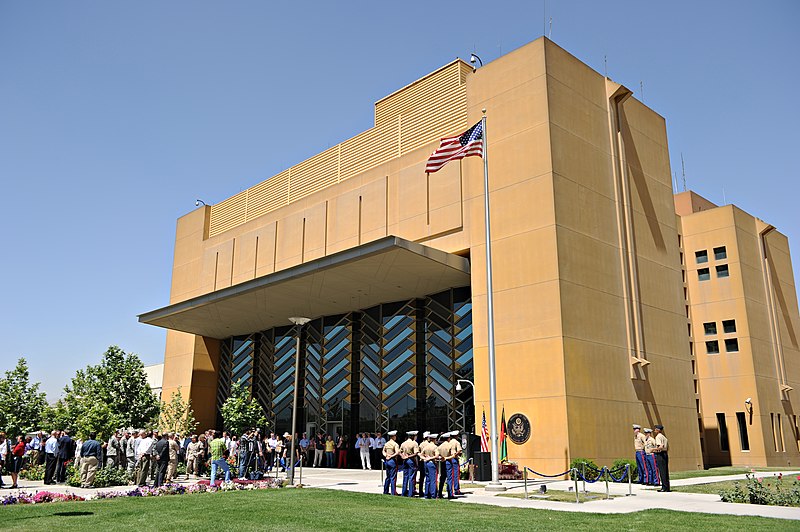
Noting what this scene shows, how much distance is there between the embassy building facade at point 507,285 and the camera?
2597 centimetres

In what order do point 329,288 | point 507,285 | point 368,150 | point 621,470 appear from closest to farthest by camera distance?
point 621,470 → point 507,285 → point 329,288 → point 368,150

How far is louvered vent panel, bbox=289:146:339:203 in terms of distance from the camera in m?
39.1

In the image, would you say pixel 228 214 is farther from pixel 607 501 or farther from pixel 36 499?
pixel 607 501

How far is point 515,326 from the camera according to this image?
86.0ft

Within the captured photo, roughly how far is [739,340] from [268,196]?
101 feet

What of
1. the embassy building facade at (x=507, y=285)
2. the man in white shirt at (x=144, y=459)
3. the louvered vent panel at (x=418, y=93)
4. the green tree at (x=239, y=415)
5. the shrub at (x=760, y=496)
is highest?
the louvered vent panel at (x=418, y=93)

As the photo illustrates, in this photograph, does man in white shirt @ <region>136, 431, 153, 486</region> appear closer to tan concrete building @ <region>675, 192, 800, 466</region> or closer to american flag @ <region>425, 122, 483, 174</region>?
american flag @ <region>425, 122, 483, 174</region>

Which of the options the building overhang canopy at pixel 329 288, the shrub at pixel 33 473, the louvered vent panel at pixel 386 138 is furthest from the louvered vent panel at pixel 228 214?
the shrub at pixel 33 473

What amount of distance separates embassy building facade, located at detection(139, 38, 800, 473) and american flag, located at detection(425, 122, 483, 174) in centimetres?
360

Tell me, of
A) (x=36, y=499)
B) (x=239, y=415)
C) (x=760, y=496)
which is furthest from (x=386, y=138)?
(x=760, y=496)

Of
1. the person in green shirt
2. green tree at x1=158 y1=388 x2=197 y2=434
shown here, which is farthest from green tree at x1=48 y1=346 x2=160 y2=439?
the person in green shirt

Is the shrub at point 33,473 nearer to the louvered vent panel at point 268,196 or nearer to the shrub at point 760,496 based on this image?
the louvered vent panel at point 268,196

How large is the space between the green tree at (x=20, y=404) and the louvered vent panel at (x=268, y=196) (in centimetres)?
1697

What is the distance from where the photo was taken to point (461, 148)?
2450 cm
